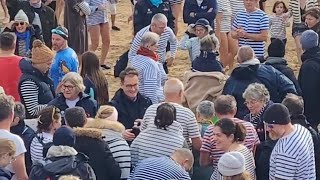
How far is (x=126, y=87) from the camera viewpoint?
27.4 feet

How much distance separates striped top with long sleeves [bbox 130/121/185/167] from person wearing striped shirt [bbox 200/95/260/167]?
23 centimetres

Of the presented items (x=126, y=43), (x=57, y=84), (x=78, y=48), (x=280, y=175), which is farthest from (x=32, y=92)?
(x=126, y=43)

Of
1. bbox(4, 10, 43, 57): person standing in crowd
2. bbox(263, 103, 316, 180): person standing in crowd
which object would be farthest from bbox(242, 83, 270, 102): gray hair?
bbox(4, 10, 43, 57): person standing in crowd

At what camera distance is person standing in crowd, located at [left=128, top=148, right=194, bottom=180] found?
21.6ft

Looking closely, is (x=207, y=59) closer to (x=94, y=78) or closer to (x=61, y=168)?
(x=94, y=78)

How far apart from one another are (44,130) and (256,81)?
8.42 ft

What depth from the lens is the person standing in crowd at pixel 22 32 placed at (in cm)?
1069

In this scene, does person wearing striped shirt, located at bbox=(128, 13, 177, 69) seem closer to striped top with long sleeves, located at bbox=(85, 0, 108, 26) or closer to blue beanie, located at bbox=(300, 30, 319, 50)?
striped top with long sleeves, located at bbox=(85, 0, 108, 26)

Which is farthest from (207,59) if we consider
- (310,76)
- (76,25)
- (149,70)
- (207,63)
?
(76,25)

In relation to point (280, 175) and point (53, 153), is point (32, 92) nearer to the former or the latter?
point (53, 153)

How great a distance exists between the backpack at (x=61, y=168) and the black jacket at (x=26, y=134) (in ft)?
2.62

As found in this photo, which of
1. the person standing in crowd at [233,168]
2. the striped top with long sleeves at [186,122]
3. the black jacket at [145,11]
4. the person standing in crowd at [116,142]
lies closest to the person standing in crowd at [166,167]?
the person standing in crowd at [116,142]

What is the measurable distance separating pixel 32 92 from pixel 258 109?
2.35m

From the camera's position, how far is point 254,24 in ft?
34.8
